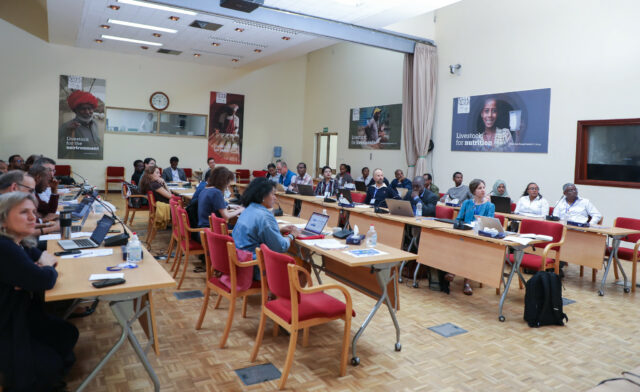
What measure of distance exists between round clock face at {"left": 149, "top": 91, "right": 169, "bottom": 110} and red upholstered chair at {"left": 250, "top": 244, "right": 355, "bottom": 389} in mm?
11923

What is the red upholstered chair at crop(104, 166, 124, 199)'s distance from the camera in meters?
Answer: 13.0

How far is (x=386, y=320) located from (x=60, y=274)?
8.84 ft

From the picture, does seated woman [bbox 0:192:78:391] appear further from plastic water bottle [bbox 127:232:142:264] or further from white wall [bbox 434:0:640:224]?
white wall [bbox 434:0:640:224]

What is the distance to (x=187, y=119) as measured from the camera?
1416 cm

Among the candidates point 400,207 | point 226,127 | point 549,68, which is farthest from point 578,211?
point 226,127

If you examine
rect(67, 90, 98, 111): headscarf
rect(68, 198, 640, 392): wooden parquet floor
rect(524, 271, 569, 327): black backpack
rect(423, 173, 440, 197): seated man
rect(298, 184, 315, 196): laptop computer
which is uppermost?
rect(67, 90, 98, 111): headscarf

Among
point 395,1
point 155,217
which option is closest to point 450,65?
point 395,1

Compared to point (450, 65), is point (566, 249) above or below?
below

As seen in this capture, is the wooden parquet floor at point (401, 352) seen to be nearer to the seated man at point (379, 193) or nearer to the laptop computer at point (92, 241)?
Result: the laptop computer at point (92, 241)

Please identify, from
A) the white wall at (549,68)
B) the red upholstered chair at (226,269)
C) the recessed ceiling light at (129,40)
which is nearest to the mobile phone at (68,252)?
the red upholstered chair at (226,269)

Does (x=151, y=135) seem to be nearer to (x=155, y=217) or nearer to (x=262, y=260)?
(x=155, y=217)

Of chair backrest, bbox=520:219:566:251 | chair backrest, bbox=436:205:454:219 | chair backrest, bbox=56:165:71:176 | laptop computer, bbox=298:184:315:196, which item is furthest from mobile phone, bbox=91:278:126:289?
chair backrest, bbox=56:165:71:176

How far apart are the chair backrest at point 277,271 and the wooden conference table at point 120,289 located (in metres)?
0.63

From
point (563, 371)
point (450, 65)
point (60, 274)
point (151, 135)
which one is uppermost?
point (450, 65)
